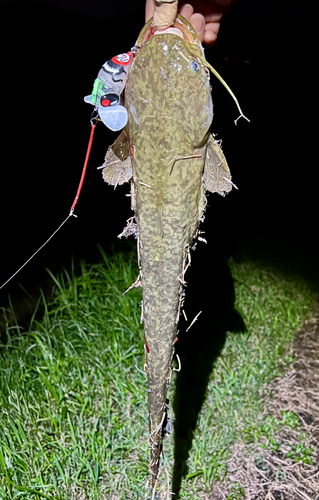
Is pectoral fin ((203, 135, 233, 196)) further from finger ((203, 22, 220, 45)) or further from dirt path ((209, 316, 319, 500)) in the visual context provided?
dirt path ((209, 316, 319, 500))

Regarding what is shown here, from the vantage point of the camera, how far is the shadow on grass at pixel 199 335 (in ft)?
7.03

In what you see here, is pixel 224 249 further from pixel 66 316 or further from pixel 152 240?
pixel 152 240

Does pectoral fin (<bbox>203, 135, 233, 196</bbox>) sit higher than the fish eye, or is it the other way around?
the fish eye

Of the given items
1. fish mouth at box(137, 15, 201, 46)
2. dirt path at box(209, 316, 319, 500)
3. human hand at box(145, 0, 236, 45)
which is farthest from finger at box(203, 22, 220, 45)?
dirt path at box(209, 316, 319, 500)

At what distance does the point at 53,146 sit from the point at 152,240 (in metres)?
2.32

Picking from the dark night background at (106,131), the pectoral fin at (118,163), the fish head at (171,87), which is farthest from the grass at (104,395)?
the fish head at (171,87)

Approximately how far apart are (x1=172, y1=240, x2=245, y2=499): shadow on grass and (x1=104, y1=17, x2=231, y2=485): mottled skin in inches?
38.1

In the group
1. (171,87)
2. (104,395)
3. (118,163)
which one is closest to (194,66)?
(171,87)

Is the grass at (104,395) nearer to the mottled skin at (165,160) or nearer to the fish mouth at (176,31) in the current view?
the mottled skin at (165,160)

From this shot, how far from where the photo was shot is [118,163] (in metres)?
1.29

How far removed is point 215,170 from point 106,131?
2.35m

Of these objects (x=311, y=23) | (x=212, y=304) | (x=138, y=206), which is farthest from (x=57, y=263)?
(x=311, y=23)

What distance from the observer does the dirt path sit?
2.01 meters

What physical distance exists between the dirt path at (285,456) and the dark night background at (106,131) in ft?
3.45
